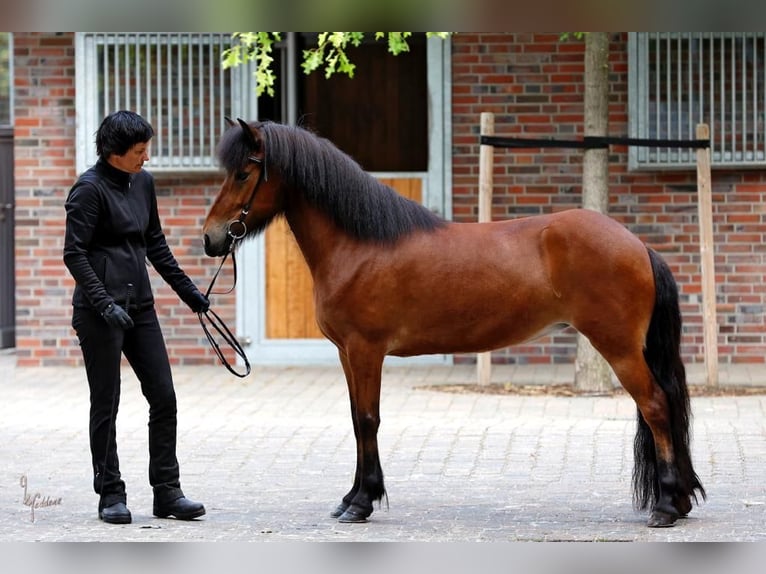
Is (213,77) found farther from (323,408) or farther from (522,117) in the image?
(323,408)

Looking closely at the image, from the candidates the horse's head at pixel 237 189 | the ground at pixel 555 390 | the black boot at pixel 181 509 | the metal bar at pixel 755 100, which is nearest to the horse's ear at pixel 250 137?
the horse's head at pixel 237 189

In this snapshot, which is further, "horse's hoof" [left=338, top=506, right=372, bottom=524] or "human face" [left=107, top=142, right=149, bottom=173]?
"horse's hoof" [left=338, top=506, right=372, bottom=524]

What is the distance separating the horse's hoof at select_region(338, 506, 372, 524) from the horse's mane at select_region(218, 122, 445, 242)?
1.26 metres

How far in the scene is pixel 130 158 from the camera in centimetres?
592

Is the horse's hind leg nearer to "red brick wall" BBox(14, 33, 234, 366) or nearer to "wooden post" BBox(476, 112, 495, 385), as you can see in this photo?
"wooden post" BBox(476, 112, 495, 385)

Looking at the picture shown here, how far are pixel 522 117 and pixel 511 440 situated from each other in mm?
4382

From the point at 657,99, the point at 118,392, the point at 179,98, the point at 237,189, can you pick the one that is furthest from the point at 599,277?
the point at 179,98

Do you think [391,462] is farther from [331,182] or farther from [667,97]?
[667,97]

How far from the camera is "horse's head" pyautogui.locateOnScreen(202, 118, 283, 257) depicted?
19.7 feet

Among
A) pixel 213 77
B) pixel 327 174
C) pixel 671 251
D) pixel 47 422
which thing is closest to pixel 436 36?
pixel 213 77

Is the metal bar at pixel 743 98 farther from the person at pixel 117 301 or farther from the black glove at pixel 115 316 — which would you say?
the black glove at pixel 115 316

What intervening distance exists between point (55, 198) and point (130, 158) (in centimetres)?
656

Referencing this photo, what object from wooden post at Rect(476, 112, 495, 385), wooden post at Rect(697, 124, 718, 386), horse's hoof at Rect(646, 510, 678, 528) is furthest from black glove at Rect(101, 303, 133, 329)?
wooden post at Rect(697, 124, 718, 386)

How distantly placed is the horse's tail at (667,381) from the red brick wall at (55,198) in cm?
668
